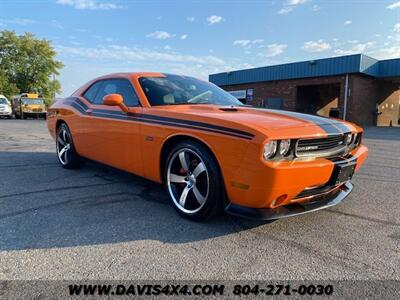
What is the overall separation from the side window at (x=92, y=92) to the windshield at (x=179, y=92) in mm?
1101

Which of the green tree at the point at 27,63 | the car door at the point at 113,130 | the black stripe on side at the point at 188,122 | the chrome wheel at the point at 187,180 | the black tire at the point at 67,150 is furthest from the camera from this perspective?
the green tree at the point at 27,63

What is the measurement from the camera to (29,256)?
2445 millimetres

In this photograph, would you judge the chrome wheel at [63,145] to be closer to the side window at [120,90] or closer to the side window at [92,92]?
the side window at [92,92]

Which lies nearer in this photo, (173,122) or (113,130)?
(173,122)

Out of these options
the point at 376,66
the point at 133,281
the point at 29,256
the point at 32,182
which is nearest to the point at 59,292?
the point at 133,281

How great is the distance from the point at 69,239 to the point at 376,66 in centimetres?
2481

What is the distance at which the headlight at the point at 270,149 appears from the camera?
2.50m

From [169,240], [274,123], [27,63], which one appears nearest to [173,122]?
[274,123]

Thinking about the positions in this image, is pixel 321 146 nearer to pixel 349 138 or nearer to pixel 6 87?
pixel 349 138

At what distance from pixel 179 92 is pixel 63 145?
261 centimetres

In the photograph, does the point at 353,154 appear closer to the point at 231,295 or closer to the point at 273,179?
the point at 273,179

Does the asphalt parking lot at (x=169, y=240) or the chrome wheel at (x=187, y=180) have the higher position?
the chrome wheel at (x=187, y=180)

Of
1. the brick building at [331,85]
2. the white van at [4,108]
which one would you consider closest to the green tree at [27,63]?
the white van at [4,108]

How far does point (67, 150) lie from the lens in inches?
207
